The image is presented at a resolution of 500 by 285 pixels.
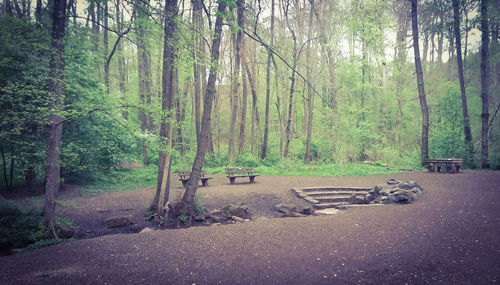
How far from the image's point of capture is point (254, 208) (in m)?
7.95

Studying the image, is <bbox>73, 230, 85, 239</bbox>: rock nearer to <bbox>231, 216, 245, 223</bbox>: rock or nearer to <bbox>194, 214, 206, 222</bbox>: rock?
<bbox>194, 214, 206, 222</bbox>: rock

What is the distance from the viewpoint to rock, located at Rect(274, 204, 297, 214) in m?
7.78

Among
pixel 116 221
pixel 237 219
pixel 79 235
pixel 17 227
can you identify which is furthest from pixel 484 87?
pixel 17 227

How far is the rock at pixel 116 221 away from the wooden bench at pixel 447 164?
46.8 feet

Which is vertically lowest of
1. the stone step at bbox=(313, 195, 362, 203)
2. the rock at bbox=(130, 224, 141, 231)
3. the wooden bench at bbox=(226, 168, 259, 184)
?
the rock at bbox=(130, 224, 141, 231)

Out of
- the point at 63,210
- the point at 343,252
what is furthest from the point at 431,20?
the point at 63,210

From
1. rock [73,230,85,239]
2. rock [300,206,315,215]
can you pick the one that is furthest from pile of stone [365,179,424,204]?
rock [73,230,85,239]

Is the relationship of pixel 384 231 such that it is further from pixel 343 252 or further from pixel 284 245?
pixel 284 245

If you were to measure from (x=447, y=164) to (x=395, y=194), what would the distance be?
21.6 feet

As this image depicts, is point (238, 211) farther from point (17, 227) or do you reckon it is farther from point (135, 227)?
point (17, 227)

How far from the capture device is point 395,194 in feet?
25.8

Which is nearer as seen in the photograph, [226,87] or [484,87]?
[484,87]

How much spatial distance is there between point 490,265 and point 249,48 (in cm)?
1709

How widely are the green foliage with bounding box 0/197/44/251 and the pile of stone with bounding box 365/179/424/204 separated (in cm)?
936
